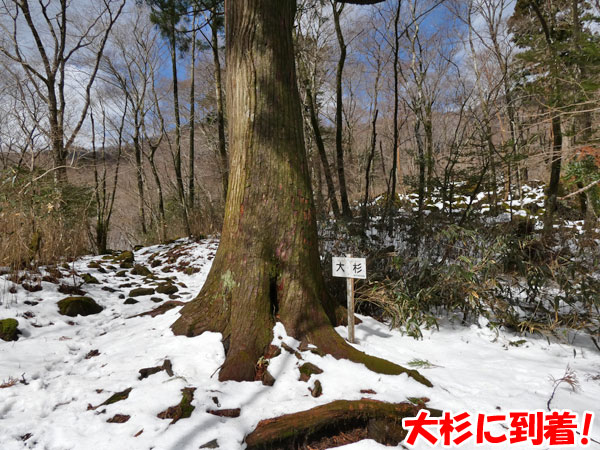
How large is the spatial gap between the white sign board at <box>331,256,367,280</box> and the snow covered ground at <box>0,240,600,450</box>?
1.90 feet

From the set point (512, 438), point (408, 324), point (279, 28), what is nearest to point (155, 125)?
point (279, 28)

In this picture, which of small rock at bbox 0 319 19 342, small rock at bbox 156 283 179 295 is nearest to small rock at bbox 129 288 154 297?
small rock at bbox 156 283 179 295

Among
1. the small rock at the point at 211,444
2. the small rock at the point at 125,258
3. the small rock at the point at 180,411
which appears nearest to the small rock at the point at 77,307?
the small rock at the point at 180,411

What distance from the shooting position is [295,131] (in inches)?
97.2

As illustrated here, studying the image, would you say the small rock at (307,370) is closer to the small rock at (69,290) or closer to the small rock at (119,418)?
the small rock at (119,418)

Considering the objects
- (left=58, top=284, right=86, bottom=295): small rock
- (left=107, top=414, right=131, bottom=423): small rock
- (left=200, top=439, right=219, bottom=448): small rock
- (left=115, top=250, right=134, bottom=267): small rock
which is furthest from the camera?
(left=115, top=250, right=134, bottom=267): small rock

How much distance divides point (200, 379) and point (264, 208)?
4.16 ft

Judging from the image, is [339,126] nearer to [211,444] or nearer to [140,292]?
[140,292]

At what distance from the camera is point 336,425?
61.4 inches

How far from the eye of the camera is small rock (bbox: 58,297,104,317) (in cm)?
315

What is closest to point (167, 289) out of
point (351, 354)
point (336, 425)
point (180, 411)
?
point (180, 411)

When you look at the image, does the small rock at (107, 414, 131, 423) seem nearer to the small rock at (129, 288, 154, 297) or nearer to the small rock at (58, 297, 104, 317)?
the small rock at (58, 297, 104, 317)
